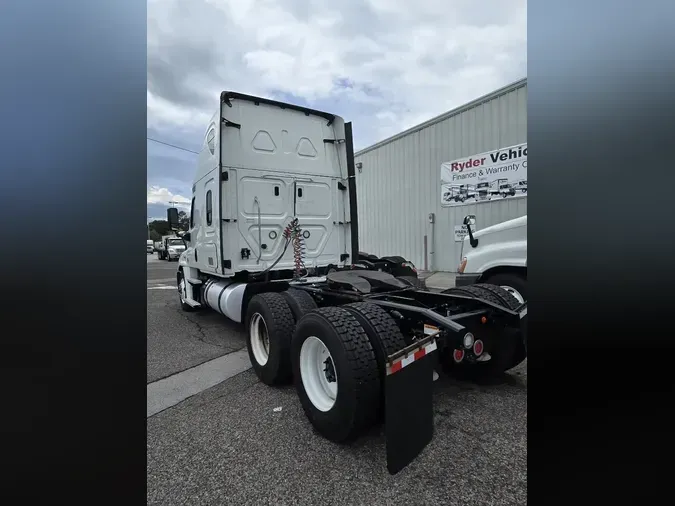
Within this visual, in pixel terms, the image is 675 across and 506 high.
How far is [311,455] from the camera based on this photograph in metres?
2.33

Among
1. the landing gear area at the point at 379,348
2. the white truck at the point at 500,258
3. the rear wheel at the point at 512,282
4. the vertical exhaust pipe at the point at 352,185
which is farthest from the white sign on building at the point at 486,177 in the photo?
the landing gear area at the point at 379,348

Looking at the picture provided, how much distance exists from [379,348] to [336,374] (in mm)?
344

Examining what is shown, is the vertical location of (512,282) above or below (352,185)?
below

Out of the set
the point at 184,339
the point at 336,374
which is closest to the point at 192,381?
the point at 184,339

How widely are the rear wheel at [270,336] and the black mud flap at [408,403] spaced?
5.14 ft

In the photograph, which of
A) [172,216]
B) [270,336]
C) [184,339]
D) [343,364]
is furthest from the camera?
[172,216]

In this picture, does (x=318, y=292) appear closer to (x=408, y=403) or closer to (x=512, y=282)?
(x=408, y=403)

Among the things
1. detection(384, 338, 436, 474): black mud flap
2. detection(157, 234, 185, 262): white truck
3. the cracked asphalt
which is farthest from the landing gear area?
detection(157, 234, 185, 262): white truck

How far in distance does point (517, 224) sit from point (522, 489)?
369 cm
